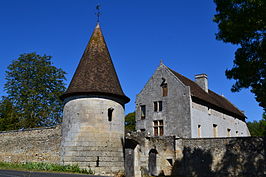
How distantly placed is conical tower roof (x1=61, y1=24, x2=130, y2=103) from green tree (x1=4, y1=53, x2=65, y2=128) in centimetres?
1363

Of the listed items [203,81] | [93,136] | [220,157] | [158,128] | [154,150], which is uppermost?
[203,81]

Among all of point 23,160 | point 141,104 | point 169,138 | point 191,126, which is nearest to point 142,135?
point 169,138

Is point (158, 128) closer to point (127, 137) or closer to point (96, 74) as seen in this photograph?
point (127, 137)

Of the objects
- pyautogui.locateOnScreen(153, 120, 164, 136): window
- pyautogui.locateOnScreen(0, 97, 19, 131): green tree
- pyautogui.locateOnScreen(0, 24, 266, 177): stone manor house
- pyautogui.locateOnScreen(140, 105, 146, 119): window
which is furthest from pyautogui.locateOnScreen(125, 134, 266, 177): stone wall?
pyautogui.locateOnScreen(0, 97, 19, 131): green tree

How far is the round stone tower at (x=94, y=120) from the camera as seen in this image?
14.8 meters

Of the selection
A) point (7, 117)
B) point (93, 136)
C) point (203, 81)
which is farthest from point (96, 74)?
point (7, 117)

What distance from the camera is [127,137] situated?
63.6ft

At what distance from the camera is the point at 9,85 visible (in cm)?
2959

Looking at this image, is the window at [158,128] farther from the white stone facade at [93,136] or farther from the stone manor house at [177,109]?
the white stone facade at [93,136]

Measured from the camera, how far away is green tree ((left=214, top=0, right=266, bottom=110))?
34.3ft

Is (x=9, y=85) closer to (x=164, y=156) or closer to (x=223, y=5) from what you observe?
(x=164, y=156)

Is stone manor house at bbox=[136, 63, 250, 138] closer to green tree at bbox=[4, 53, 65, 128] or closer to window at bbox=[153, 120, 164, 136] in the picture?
window at bbox=[153, 120, 164, 136]

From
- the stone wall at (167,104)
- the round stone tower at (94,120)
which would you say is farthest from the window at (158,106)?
the round stone tower at (94,120)

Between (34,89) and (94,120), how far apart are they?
16.3 meters
